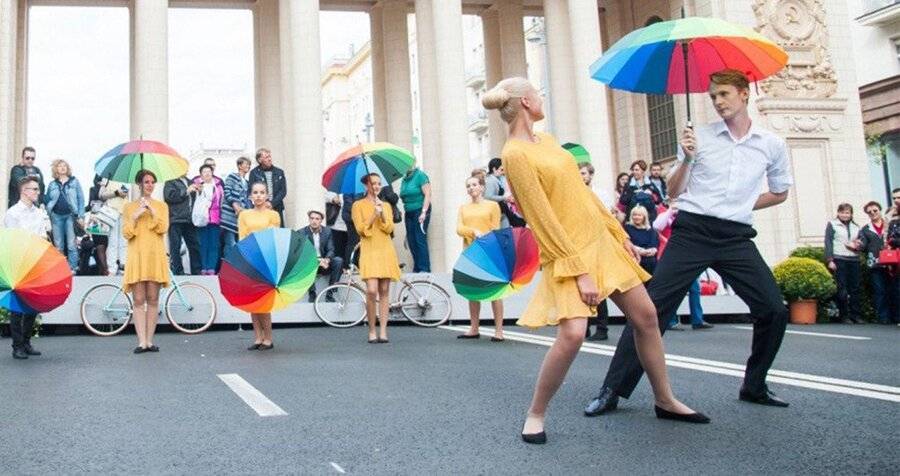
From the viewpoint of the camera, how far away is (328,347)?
439 inches

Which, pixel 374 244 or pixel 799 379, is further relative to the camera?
pixel 374 244

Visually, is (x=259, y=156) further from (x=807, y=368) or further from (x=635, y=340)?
(x=635, y=340)

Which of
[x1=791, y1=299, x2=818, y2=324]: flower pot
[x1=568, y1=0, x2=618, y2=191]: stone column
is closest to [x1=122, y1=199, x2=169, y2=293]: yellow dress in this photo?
[x1=791, y1=299, x2=818, y2=324]: flower pot

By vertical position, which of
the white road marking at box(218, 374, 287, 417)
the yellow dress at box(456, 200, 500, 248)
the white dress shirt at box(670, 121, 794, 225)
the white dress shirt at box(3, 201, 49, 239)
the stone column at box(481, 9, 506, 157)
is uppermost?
the stone column at box(481, 9, 506, 157)

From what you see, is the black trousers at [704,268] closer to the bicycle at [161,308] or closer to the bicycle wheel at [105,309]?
the bicycle at [161,308]

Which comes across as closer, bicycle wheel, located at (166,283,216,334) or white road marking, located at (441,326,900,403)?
white road marking, located at (441,326,900,403)

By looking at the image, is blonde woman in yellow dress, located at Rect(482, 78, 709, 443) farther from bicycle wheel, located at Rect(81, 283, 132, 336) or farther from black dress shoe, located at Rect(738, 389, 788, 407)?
bicycle wheel, located at Rect(81, 283, 132, 336)

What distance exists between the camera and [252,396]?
6.80 metres

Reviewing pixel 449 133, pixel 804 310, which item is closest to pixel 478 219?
pixel 804 310

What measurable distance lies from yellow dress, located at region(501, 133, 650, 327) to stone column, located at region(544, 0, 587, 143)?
73.4 ft

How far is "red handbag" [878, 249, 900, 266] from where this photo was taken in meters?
16.2

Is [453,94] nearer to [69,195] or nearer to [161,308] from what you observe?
[69,195]

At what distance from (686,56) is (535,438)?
9.20ft

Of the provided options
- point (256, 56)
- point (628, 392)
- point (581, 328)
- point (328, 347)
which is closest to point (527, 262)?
point (328, 347)
